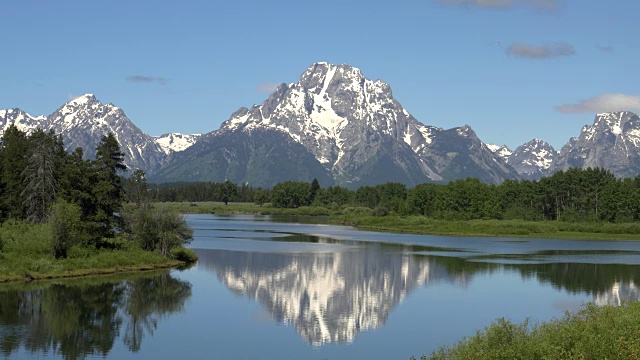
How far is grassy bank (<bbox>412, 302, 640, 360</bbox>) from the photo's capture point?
3272cm

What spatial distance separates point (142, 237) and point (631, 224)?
137044 millimetres

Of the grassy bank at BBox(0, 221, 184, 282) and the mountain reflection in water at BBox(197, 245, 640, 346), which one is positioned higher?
the grassy bank at BBox(0, 221, 184, 282)

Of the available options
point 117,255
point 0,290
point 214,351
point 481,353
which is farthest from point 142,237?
point 481,353

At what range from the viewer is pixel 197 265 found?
103m

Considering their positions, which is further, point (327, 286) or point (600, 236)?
point (600, 236)

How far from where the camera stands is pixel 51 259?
84125 mm

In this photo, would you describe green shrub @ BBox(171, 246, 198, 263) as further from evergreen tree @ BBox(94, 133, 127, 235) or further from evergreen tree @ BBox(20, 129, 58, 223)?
evergreen tree @ BBox(20, 129, 58, 223)

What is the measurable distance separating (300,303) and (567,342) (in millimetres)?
41826

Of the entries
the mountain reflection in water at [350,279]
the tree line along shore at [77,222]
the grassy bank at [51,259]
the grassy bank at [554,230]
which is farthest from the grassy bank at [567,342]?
the grassy bank at [554,230]

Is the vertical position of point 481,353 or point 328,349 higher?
point 481,353

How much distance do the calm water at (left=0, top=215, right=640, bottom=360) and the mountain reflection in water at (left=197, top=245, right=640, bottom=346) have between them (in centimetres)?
16

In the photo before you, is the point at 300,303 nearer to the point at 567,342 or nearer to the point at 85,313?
the point at 85,313

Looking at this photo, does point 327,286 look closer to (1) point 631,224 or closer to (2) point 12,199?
(2) point 12,199

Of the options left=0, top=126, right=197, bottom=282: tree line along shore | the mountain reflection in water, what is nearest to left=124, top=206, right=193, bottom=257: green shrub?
left=0, top=126, right=197, bottom=282: tree line along shore
